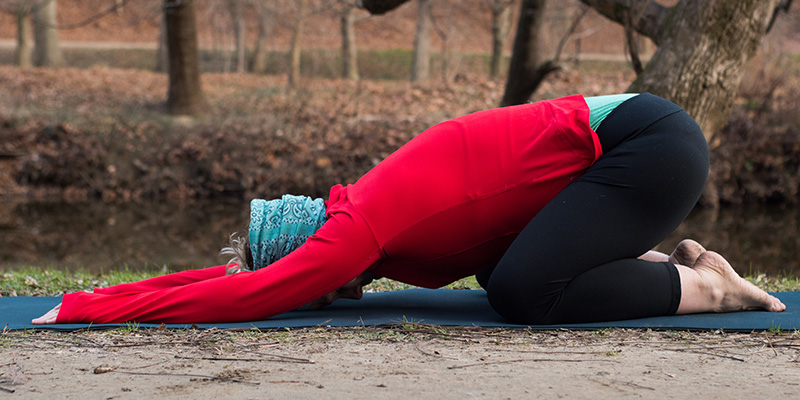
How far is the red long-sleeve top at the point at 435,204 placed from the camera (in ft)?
8.82

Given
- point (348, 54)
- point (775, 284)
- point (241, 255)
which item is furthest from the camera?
point (348, 54)

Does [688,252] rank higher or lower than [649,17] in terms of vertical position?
lower

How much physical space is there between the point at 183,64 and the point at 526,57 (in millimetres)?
7053

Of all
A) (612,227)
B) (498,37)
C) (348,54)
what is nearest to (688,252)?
(612,227)

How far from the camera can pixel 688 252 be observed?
9.91 ft

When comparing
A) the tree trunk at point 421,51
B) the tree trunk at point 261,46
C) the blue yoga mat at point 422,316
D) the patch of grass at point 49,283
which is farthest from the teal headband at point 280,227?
the tree trunk at point 261,46

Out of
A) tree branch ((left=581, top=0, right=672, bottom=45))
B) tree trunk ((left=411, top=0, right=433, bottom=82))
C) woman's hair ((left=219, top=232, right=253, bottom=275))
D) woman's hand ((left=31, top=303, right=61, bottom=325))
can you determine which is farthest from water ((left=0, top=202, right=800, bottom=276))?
tree trunk ((left=411, top=0, right=433, bottom=82))

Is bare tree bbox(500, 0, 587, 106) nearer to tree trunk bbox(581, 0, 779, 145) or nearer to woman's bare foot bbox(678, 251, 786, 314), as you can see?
tree trunk bbox(581, 0, 779, 145)

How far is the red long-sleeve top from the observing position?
8.82 feet

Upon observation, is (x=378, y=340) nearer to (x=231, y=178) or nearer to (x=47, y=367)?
(x=47, y=367)

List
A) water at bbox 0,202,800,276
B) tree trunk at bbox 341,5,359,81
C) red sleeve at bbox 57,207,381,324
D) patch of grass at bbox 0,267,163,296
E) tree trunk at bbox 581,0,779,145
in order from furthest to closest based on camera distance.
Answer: tree trunk at bbox 341,5,359,81 → water at bbox 0,202,800,276 → tree trunk at bbox 581,0,779,145 → patch of grass at bbox 0,267,163,296 → red sleeve at bbox 57,207,381,324

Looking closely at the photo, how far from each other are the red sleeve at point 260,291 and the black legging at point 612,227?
560 mm

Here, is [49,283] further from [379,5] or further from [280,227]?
[379,5]

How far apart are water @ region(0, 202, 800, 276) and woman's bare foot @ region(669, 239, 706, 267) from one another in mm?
3481
